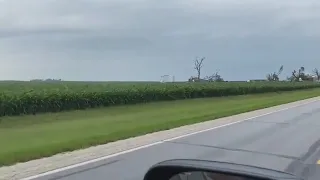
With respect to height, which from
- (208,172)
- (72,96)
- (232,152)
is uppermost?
(208,172)

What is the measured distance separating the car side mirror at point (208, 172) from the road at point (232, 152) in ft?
20.7

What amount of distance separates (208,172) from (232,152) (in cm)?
1042

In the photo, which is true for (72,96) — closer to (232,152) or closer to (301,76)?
(232,152)

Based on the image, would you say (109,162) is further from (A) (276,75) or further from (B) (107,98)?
(A) (276,75)

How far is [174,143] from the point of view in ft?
50.8

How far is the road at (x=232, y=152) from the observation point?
10391mm

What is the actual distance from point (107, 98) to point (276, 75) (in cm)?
13406

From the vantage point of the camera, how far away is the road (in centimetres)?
1039

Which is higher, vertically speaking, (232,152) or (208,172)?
(208,172)

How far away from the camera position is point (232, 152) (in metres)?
13.5

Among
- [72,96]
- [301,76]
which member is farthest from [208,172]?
[301,76]

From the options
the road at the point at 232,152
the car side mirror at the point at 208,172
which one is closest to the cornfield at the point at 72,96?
the road at the point at 232,152

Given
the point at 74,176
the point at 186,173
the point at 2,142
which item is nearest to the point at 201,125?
the point at 2,142

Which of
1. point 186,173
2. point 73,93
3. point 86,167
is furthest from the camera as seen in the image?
point 73,93
